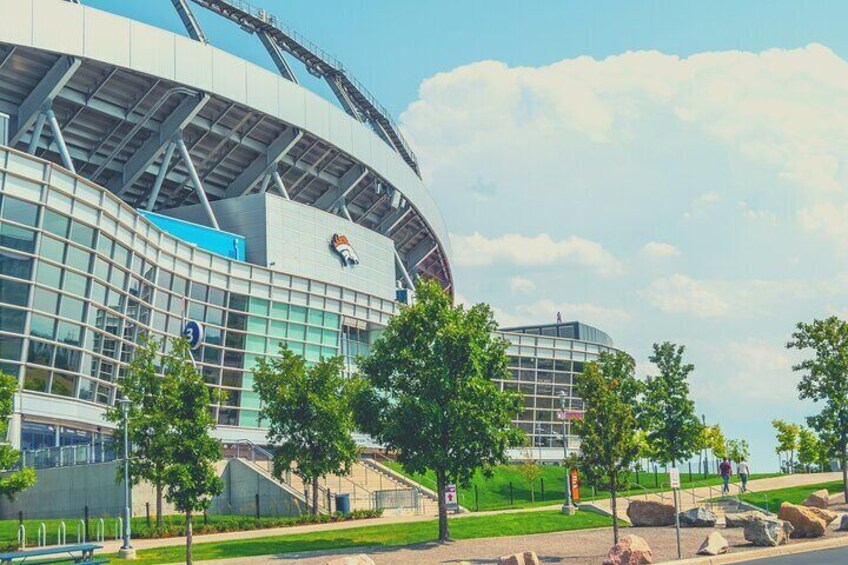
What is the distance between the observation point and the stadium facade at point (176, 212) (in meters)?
51.2

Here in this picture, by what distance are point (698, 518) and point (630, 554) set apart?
49.7 ft

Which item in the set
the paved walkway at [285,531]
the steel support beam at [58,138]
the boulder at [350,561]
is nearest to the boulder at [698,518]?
the paved walkway at [285,531]

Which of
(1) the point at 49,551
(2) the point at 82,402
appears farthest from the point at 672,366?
(1) the point at 49,551

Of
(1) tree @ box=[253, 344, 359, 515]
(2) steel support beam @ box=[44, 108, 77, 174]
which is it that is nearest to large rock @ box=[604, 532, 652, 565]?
(1) tree @ box=[253, 344, 359, 515]

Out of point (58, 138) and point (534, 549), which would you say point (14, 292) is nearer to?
point (58, 138)

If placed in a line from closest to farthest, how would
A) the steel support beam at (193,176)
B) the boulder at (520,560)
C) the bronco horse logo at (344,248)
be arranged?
the boulder at (520,560), the steel support beam at (193,176), the bronco horse logo at (344,248)

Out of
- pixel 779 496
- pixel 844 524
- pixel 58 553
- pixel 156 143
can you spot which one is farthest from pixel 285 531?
pixel 156 143

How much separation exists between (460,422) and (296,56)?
57862mm

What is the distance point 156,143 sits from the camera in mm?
71312

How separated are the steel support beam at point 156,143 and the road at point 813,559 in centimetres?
4837

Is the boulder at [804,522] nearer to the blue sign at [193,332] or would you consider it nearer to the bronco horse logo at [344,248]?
the blue sign at [193,332]

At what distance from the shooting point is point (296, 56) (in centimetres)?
A: 8894

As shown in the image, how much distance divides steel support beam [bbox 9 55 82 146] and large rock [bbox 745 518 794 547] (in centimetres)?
4419

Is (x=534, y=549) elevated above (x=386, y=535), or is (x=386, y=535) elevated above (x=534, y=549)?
(x=386, y=535)
